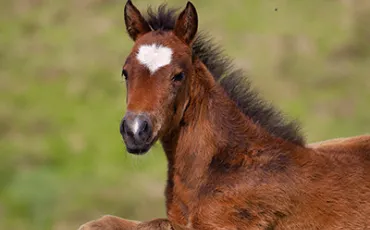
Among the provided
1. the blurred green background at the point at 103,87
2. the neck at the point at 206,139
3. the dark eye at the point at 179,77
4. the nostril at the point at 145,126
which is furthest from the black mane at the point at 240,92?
the blurred green background at the point at 103,87

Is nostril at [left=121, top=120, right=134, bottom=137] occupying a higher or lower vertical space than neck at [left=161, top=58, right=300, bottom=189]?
higher

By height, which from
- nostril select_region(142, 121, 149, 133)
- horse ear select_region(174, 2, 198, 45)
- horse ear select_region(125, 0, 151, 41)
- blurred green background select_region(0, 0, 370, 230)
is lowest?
blurred green background select_region(0, 0, 370, 230)

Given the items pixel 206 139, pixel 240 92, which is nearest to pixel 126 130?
pixel 206 139

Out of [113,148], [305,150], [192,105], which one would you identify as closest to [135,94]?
[192,105]

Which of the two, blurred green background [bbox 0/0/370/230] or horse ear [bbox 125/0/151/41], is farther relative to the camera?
blurred green background [bbox 0/0/370/230]

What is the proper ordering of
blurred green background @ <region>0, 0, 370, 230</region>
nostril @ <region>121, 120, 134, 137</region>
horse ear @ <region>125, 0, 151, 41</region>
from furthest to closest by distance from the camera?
blurred green background @ <region>0, 0, 370, 230</region> → horse ear @ <region>125, 0, 151, 41</region> → nostril @ <region>121, 120, 134, 137</region>

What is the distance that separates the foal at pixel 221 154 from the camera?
9156 millimetres

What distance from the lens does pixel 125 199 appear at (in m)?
16.9

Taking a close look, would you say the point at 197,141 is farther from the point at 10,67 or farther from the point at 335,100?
the point at 10,67

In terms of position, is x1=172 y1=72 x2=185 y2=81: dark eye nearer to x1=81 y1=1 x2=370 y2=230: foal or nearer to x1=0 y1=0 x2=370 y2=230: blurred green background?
x1=81 y1=1 x2=370 y2=230: foal

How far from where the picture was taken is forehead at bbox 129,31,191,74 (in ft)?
29.7

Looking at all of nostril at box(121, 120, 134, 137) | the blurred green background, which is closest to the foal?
nostril at box(121, 120, 134, 137)

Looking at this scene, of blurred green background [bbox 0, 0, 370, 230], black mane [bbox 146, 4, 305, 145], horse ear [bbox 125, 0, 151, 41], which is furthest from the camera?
blurred green background [bbox 0, 0, 370, 230]

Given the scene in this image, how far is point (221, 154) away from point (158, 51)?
103 centimetres
